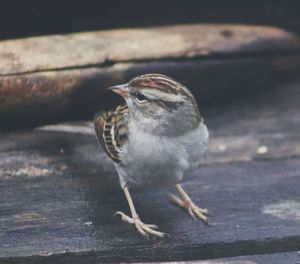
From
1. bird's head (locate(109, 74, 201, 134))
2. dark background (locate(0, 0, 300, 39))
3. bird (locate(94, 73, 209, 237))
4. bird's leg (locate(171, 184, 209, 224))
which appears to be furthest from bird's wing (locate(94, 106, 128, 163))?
dark background (locate(0, 0, 300, 39))

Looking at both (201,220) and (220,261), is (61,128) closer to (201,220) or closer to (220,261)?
(201,220)

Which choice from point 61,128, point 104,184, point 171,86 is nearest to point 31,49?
point 61,128

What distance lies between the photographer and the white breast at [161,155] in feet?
10.7

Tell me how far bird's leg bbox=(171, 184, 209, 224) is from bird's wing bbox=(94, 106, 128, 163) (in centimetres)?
35

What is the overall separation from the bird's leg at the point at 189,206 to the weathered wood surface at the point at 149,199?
4cm

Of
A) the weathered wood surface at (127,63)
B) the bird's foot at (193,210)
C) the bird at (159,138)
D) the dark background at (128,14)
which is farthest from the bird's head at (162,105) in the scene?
the dark background at (128,14)

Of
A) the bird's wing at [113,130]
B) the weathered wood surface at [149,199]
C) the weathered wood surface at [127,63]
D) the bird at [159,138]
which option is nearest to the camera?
the weathered wood surface at [149,199]

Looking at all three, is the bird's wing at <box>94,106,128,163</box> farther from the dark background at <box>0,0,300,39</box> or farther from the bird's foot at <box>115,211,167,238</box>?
the dark background at <box>0,0,300,39</box>

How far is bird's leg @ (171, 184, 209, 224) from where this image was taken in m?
3.31

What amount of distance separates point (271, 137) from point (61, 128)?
1.19m

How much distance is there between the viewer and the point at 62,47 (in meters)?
4.27

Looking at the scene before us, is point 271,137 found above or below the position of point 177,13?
below

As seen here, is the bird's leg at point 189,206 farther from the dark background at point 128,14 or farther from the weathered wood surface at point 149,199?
the dark background at point 128,14

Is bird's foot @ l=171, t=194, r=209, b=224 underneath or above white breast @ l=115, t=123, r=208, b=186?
underneath
